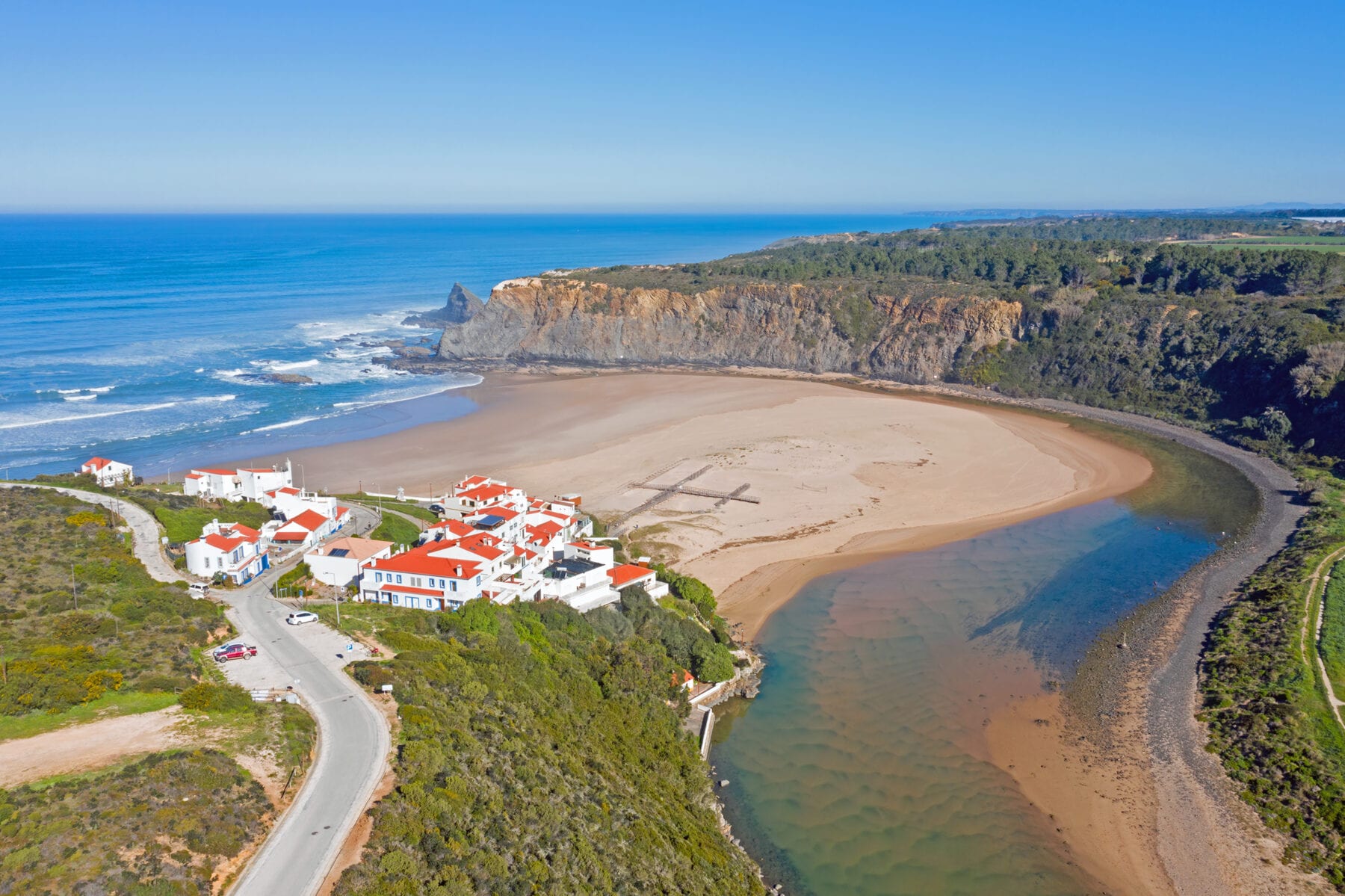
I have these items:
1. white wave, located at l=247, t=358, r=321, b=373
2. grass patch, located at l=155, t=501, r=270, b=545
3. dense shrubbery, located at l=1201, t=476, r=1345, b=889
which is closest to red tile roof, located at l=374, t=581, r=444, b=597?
grass patch, located at l=155, t=501, r=270, b=545

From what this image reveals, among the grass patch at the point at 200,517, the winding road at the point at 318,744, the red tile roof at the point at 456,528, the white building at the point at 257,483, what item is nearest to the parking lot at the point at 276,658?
the winding road at the point at 318,744

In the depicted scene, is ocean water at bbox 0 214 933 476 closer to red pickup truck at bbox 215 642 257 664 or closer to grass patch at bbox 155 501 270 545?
grass patch at bbox 155 501 270 545

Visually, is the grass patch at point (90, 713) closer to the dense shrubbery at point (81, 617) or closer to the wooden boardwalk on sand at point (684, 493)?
the dense shrubbery at point (81, 617)

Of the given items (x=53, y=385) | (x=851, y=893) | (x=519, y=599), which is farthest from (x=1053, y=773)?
(x=53, y=385)

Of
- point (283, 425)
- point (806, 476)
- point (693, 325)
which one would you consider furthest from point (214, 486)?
point (693, 325)

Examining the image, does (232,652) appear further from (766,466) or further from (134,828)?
(766,466)

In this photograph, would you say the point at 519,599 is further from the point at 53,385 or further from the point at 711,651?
the point at 53,385
